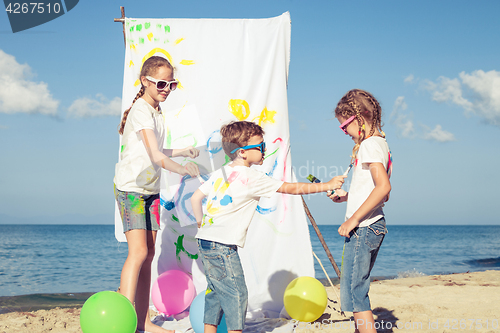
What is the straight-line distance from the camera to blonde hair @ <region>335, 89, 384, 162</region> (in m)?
2.23

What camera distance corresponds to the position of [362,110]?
223 cm

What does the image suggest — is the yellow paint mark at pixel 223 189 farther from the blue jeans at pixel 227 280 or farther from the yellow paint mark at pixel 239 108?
the yellow paint mark at pixel 239 108

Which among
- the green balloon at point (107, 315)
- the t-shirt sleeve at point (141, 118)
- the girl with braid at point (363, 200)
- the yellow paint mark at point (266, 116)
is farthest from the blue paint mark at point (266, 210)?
the green balloon at point (107, 315)

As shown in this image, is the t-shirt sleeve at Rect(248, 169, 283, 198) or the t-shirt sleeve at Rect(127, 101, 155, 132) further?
the t-shirt sleeve at Rect(127, 101, 155, 132)

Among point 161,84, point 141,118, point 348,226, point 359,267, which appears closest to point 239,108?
point 161,84

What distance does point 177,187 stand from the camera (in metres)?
3.56

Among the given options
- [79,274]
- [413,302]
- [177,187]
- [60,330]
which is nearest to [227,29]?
[177,187]

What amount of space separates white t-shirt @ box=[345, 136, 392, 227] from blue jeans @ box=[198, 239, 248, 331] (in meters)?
0.72

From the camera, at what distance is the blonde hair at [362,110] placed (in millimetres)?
2230

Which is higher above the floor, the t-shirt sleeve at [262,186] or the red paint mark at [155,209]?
the t-shirt sleeve at [262,186]

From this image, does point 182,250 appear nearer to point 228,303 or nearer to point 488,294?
point 228,303

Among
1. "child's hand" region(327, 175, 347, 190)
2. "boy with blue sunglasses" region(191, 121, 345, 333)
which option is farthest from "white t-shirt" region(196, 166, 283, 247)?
"child's hand" region(327, 175, 347, 190)

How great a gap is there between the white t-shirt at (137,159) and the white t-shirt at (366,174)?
4.16 ft

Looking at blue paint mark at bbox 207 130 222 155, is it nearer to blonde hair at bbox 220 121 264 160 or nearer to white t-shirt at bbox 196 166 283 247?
blonde hair at bbox 220 121 264 160
